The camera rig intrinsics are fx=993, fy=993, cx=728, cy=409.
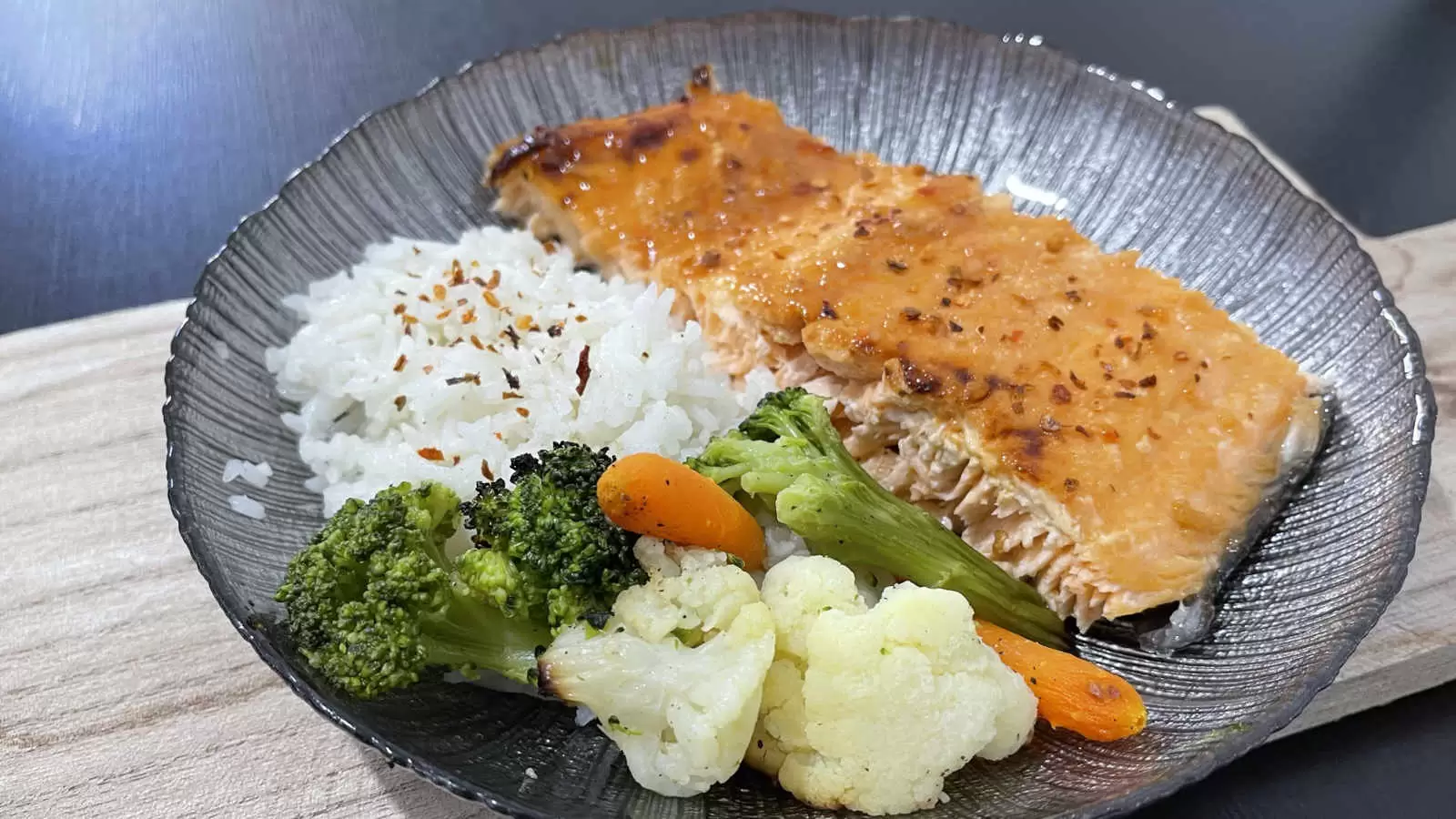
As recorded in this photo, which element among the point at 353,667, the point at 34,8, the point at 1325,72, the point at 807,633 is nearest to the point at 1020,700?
the point at 807,633

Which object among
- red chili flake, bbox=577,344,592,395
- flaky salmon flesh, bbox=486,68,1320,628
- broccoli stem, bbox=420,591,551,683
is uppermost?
flaky salmon flesh, bbox=486,68,1320,628

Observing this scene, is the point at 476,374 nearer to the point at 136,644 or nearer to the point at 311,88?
the point at 136,644

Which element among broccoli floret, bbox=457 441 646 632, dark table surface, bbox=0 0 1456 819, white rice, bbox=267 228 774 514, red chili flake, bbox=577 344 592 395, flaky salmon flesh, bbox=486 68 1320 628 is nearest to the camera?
broccoli floret, bbox=457 441 646 632

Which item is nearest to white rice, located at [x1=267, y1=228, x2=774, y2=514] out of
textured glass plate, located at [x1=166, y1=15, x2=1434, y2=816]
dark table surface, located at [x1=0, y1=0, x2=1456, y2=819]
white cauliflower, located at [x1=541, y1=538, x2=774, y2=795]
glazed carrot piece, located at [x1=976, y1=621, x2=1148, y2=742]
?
textured glass plate, located at [x1=166, y1=15, x2=1434, y2=816]

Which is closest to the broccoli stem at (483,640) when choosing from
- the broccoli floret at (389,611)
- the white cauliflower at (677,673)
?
the broccoli floret at (389,611)

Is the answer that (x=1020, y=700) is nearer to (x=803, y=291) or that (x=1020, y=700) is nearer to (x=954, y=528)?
(x=954, y=528)

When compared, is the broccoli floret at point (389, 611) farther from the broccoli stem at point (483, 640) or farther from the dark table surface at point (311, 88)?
the dark table surface at point (311, 88)

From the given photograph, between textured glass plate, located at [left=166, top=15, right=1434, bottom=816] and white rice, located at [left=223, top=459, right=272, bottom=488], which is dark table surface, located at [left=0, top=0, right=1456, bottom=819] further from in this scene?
white rice, located at [left=223, top=459, right=272, bottom=488]
